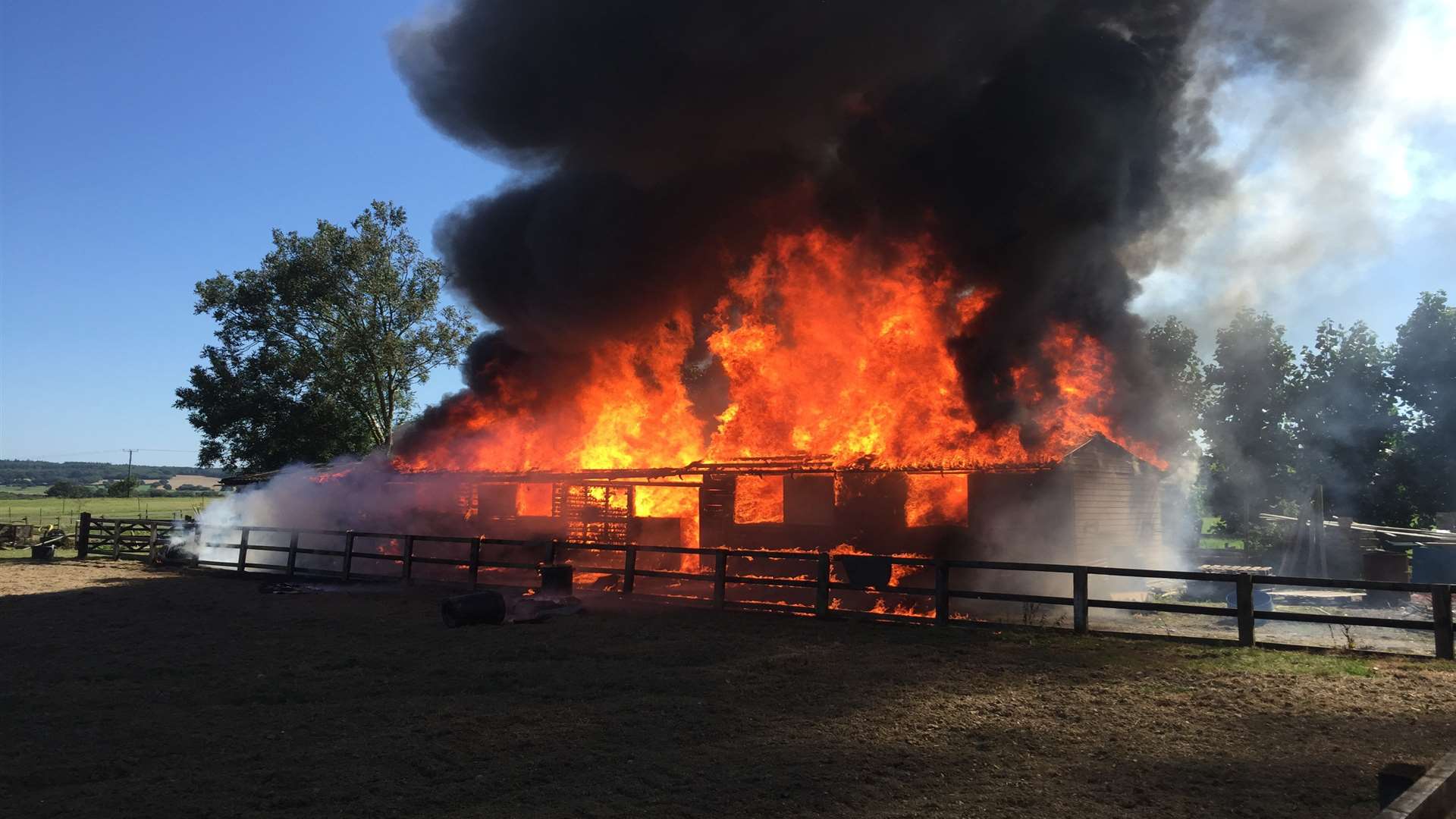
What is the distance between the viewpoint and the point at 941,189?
23.1 metres

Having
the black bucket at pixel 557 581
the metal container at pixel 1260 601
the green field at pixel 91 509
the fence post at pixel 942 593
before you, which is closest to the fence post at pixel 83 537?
the black bucket at pixel 557 581

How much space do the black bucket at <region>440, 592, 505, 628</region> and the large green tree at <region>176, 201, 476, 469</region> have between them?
109ft

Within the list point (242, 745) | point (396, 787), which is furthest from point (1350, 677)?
point (242, 745)

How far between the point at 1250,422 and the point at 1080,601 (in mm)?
42945

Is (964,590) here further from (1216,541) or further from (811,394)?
(1216,541)

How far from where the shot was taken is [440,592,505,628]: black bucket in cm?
1343

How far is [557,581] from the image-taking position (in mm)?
15859

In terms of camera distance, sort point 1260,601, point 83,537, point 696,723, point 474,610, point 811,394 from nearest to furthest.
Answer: point 696,723 → point 474,610 → point 1260,601 → point 811,394 → point 83,537

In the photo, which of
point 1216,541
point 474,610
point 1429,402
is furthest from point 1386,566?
point 1216,541

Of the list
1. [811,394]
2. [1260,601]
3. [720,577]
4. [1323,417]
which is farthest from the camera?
[1323,417]

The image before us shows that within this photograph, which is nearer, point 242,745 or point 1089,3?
point 242,745

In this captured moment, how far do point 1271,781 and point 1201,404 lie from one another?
4932cm

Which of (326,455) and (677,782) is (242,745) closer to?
(677,782)

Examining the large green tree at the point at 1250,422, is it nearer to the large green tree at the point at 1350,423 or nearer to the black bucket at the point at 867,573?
the large green tree at the point at 1350,423
